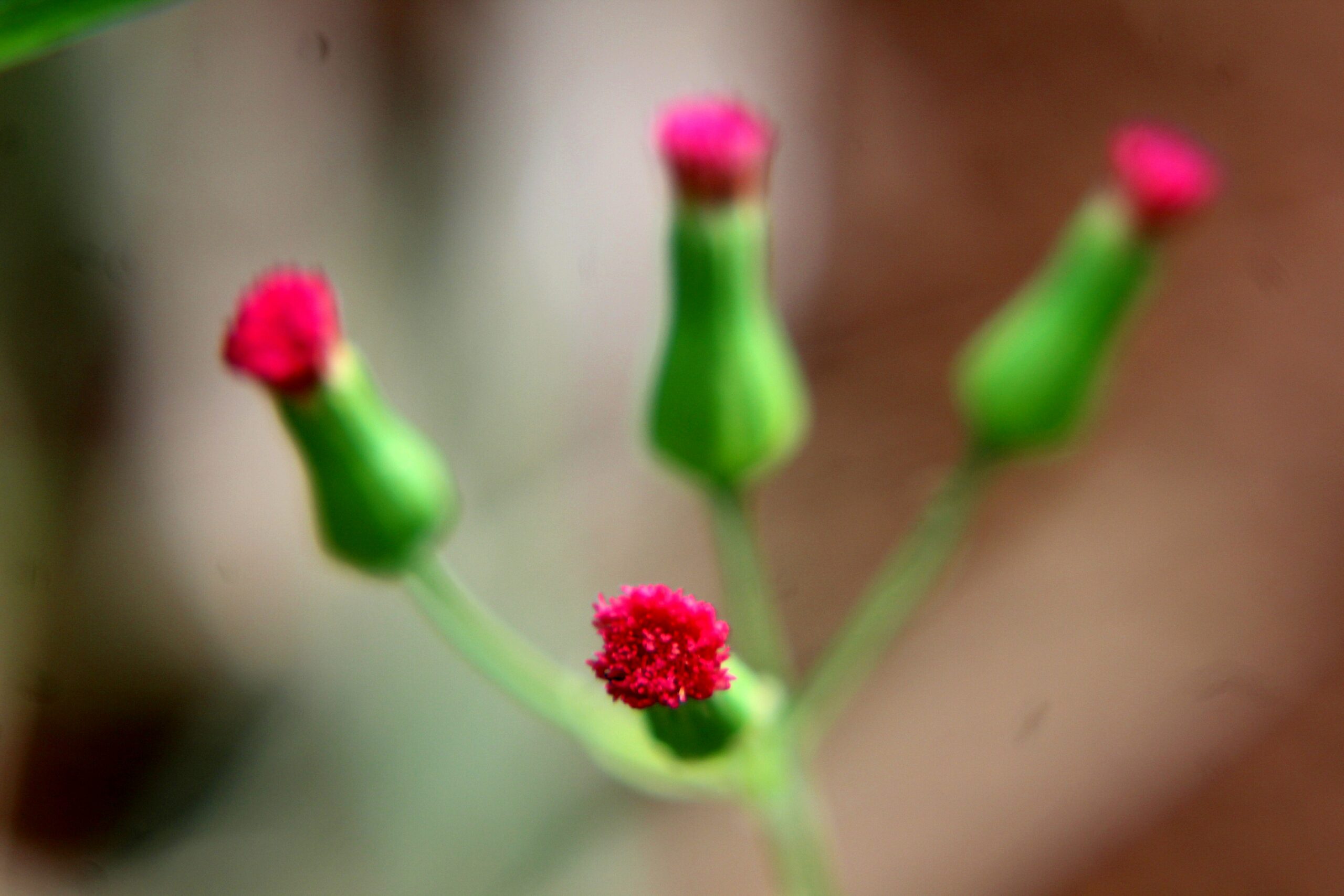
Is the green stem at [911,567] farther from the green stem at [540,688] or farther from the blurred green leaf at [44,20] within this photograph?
the blurred green leaf at [44,20]

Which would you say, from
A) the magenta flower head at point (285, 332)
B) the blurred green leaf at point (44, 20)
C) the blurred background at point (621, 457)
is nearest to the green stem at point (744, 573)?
the magenta flower head at point (285, 332)

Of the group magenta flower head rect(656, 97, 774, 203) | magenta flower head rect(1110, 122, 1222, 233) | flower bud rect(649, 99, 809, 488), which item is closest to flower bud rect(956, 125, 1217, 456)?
magenta flower head rect(1110, 122, 1222, 233)

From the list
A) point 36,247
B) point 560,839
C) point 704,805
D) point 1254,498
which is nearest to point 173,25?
point 36,247

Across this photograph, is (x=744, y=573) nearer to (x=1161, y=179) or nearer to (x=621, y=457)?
(x=1161, y=179)

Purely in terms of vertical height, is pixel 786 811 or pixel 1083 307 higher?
pixel 1083 307

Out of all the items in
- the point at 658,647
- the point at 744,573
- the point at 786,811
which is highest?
the point at 658,647

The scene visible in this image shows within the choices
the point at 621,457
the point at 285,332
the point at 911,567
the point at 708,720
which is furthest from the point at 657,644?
the point at 621,457
